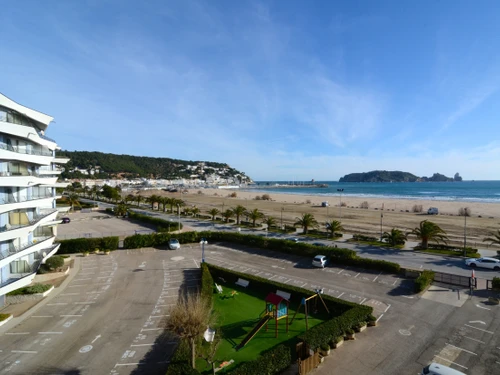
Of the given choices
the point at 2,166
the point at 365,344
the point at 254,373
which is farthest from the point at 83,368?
the point at 2,166

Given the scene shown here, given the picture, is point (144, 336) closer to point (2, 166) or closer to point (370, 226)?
point (2, 166)

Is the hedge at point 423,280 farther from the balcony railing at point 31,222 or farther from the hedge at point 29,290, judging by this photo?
the balcony railing at point 31,222

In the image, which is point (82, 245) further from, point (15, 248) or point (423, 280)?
point (423, 280)

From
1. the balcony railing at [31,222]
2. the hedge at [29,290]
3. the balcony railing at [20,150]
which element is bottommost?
the hedge at [29,290]

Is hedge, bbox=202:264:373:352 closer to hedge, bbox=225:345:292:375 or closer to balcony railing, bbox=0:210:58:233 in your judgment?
hedge, bbox=225:345:292:375

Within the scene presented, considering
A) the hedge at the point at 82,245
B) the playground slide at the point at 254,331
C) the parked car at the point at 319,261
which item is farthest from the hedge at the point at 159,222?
the playground slide at the point at 254,331

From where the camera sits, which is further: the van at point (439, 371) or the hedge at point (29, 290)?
the hedge at point (29, 290)
